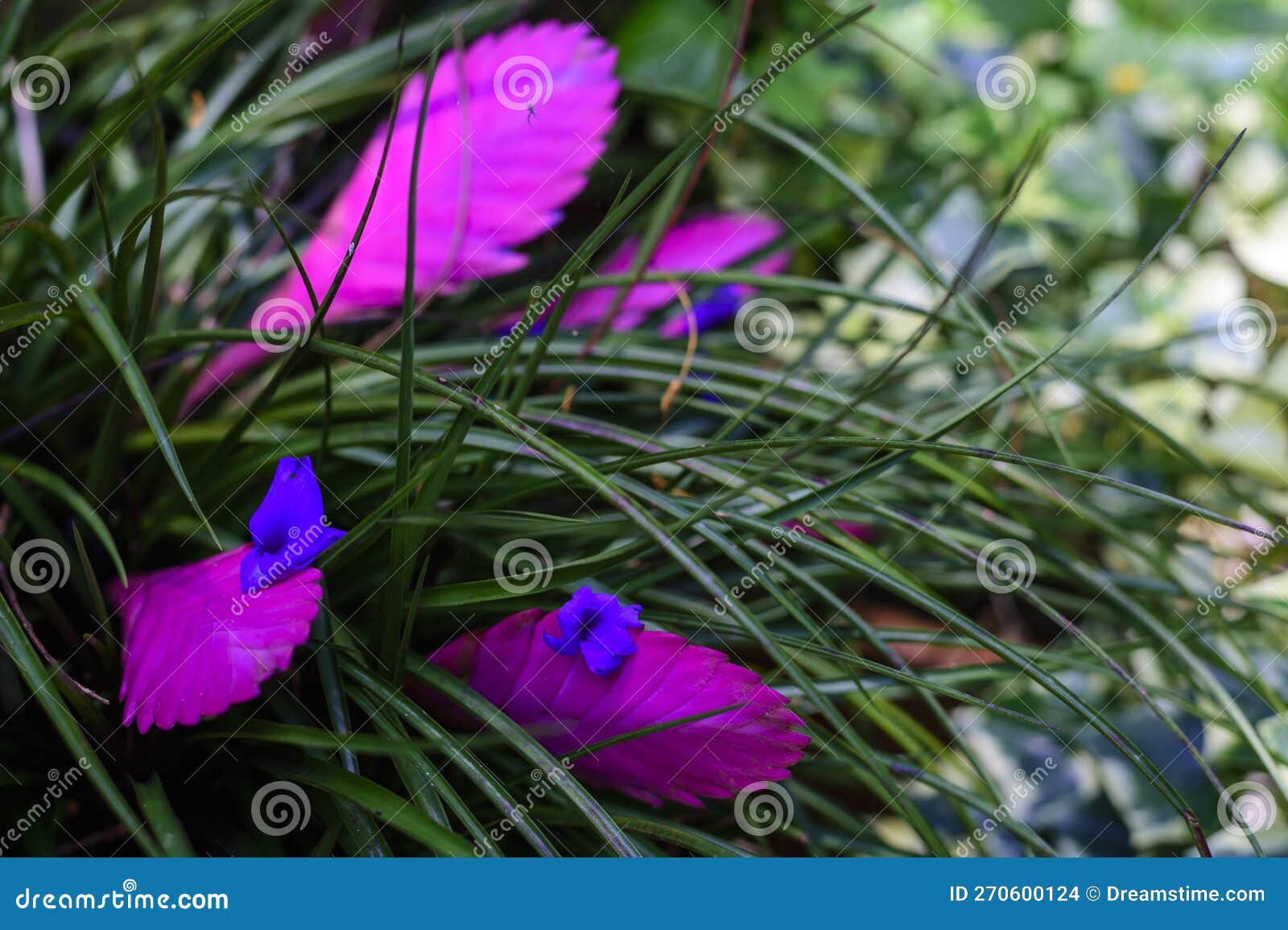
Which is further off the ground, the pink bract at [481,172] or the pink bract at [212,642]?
the pink bract at [481,172]

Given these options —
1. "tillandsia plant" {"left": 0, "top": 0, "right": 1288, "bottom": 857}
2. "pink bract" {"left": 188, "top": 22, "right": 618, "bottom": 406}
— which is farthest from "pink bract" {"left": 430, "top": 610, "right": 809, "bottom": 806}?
"pink bract" {"left": 188, "top": 22, "right": 618, "bottom": 406}

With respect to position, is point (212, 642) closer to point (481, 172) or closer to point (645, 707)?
point (645, 707)

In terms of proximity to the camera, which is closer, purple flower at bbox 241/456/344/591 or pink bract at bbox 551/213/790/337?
purple flower at bbox 241/456/344/591

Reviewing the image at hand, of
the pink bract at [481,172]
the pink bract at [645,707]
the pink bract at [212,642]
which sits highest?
the pink bract at [481,172]

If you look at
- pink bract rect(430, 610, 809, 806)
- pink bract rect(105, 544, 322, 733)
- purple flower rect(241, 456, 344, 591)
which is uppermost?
pink bract rect(430, 610, 809, 806)

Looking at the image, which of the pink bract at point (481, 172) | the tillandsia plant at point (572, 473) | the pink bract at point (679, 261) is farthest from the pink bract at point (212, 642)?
the pink bract at point (679, 261)

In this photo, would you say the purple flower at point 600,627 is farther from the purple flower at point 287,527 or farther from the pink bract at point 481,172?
the pink bract at point 481,172

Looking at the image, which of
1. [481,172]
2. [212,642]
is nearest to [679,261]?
[481,172]

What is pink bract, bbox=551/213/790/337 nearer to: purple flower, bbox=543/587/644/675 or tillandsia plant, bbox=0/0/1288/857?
tillandsia plant, bbox=0/0/1288/857
